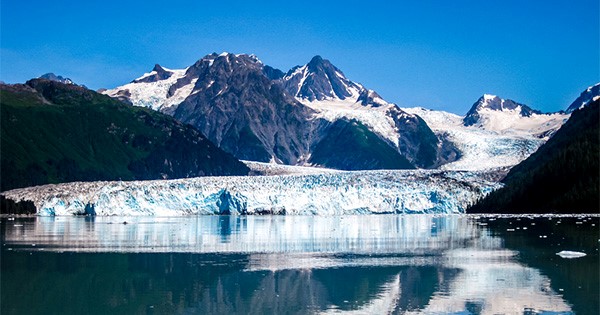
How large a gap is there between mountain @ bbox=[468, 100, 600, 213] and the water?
35284mm

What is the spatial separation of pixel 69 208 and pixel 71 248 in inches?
2202

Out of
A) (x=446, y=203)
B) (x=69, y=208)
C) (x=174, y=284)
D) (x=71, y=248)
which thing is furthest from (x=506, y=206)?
(x=174, y=284)

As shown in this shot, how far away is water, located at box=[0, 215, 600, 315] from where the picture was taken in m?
19.8

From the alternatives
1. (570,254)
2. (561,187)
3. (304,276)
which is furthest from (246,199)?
(304,276)

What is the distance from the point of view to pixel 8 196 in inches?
4085

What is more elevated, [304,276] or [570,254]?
[570,254]

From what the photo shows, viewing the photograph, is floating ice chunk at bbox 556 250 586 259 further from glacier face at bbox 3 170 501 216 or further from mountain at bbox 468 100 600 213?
glacier face at bbox 3 170 501 216

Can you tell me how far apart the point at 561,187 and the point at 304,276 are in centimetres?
6214

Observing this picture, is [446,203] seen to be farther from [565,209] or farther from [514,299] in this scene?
[514,299]

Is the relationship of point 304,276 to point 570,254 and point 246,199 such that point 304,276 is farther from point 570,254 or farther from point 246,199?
point 246,199

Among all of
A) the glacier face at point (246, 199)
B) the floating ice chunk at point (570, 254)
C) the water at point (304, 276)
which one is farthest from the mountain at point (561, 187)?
the floating ice chunk at point (570, 254)

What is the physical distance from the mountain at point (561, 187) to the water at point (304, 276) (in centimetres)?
3528

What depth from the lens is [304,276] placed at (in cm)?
2564

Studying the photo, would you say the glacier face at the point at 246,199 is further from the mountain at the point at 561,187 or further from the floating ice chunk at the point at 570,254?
the floating ice chunk at the point at 570,254
